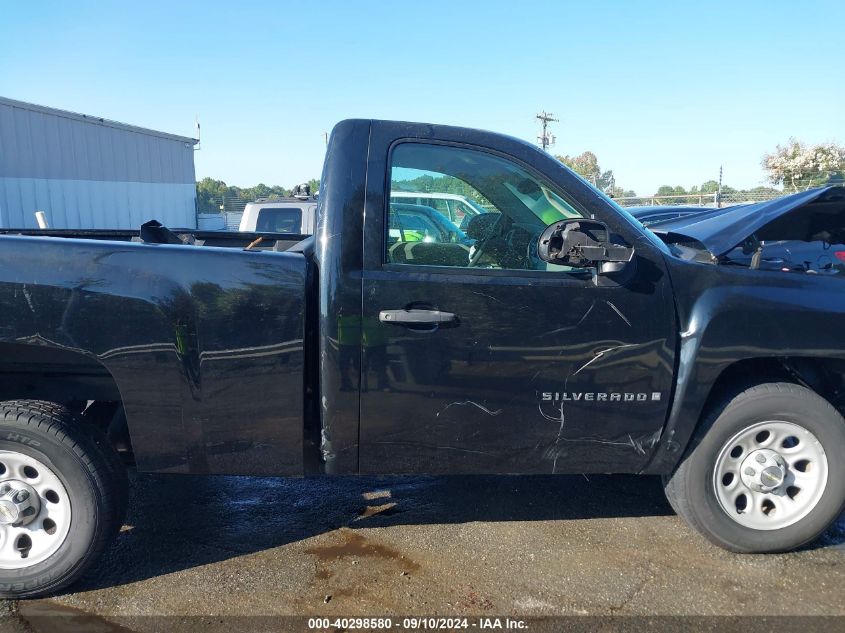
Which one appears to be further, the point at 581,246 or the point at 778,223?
the point at 778,223

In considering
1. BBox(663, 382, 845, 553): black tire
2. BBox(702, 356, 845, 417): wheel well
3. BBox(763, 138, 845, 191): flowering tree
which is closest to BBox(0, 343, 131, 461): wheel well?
BBox(663, 382, 845, 553): black tire

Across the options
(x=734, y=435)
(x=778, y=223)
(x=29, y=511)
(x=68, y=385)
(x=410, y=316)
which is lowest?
(x=29, y=511)

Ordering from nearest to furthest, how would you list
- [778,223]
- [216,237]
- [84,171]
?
1. [778,223]
2. [216,237]
3. [84,171]

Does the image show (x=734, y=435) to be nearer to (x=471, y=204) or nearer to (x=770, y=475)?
(x=770, y=475)

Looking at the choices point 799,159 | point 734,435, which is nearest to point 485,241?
point 734,435

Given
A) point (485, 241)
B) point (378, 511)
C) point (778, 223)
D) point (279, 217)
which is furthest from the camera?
point (279, 217)

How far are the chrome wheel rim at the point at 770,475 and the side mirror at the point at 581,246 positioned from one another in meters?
1.10

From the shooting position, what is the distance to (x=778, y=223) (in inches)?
158

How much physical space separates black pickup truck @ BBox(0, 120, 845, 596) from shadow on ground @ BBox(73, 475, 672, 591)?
1.72 feet

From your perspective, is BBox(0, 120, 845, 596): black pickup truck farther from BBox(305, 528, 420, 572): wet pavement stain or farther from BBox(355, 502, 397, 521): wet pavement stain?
BBox(355, 502, 397, 521): wet pavement stain

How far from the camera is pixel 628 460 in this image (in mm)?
3111

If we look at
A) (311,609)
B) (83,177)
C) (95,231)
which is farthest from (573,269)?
(83,177)

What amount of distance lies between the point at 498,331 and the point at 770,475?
154cm

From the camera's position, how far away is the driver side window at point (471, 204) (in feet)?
9.67
